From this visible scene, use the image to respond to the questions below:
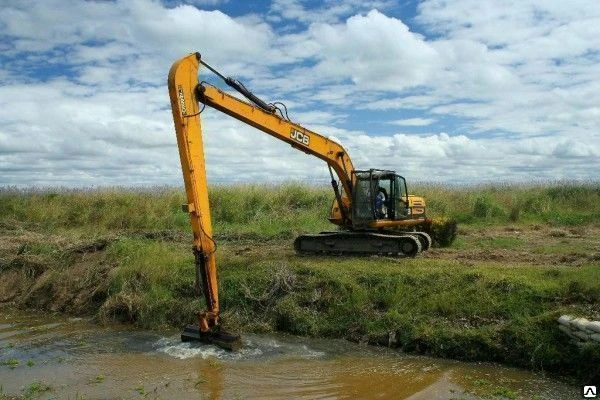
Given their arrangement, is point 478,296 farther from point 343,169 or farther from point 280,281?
point 343,169

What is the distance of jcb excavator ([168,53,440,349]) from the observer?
8984 mm

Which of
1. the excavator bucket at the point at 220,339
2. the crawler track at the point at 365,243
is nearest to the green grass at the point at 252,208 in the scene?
the crawler track at the point at 365,243

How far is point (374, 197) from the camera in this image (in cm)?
1360

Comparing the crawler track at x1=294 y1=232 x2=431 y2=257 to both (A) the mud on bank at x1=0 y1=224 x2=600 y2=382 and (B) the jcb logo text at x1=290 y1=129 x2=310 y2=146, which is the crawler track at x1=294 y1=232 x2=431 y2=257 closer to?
(A) the mud on bank at x1=0 y1=224 x2=600 y2=382

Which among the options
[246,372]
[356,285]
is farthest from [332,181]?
[246,372]

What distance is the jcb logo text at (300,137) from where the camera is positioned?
39.9 ft

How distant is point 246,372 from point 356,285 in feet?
9.92

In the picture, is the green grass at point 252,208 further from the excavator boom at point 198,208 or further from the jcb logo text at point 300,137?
the excavator boom at point 198,208

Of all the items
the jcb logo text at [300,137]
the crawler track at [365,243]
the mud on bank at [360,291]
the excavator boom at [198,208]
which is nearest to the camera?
the mud on bank at [360,291]

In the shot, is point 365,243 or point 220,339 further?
point 365,243

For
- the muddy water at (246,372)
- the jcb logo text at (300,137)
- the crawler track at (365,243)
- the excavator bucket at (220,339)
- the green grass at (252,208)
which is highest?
the jcb logo text at (300,137)

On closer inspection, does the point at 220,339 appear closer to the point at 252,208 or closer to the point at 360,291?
the point at 360,291

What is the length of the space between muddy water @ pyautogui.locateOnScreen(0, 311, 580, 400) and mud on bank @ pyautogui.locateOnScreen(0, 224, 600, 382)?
42cm

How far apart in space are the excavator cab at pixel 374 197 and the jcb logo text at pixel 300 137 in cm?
173
